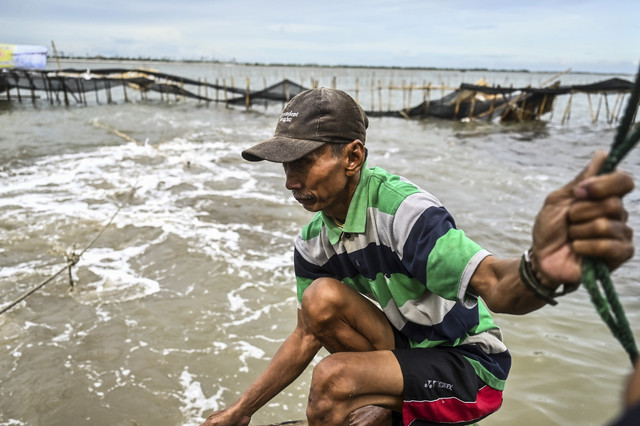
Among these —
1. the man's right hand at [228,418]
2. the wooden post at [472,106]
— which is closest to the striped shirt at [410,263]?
the man's right hand at [228,418]

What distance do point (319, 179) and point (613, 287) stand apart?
1.21 m

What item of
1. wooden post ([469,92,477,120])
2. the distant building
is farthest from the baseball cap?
the distant building

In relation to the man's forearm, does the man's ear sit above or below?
above

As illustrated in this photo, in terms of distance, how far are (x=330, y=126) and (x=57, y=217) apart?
595cm

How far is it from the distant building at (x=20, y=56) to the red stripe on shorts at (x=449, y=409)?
112 ft

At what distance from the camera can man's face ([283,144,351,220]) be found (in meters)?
1.91

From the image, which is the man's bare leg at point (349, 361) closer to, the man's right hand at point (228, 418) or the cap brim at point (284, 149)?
the man's right hand at point (228, 418)

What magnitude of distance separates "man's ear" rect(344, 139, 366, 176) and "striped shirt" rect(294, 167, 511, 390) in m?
0.05

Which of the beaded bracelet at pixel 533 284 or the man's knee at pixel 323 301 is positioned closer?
the beaded bracelet at pixel 533 284

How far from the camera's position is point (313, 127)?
1.87 metres

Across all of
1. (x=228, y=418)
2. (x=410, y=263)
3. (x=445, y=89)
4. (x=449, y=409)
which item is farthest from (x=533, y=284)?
(x=445, y=89)

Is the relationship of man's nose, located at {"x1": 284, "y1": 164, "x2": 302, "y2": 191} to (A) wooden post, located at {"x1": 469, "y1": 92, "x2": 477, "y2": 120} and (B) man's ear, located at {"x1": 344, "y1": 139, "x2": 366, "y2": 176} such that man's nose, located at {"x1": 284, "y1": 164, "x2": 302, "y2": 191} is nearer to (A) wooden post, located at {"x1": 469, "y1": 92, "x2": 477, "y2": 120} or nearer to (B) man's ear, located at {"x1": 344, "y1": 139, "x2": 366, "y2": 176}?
(B) man's ear, located at {"x1": 344, "y1": 139, "x2": 366, "y2": 176}

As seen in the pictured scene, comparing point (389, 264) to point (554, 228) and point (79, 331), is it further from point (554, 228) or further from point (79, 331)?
point (79, 331)

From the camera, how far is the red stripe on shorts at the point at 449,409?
1882 mm
